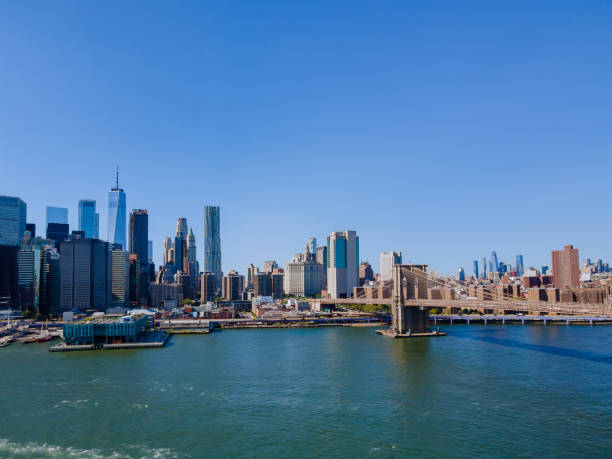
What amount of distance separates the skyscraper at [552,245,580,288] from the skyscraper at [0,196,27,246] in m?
130

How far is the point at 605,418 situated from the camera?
2003 centimetres

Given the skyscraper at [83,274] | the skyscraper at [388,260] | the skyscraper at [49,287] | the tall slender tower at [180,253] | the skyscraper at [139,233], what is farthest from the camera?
the skyscraper at [388,260]

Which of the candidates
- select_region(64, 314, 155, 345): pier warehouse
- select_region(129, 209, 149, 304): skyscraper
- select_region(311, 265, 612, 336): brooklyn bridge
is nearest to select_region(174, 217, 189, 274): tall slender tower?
select_region(129, 209, 149, 304): skyscraper

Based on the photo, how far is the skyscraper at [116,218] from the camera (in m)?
160

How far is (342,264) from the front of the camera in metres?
128

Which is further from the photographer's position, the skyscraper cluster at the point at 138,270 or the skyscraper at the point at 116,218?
the skyscraper at the point at 116,218

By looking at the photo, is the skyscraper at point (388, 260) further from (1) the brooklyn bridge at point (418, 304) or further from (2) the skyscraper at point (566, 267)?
(1) the brooklyn bridge at point (418, 304)

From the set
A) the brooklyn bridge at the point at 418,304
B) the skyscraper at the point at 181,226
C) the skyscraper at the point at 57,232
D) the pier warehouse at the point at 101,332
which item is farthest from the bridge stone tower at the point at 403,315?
the skyscraper at the point at 181,226

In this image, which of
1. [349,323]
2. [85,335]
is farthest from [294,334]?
[85,335]

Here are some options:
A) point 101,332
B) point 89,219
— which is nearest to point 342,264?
point 101,332

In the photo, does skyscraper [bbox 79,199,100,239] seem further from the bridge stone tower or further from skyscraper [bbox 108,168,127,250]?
the bridge stone tower

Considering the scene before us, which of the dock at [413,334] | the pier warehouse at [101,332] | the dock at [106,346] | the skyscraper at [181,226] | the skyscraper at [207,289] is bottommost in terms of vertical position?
the dock at [413,334]

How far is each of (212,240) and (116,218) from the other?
35294mm

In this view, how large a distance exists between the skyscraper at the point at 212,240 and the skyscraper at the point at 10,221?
237ft
